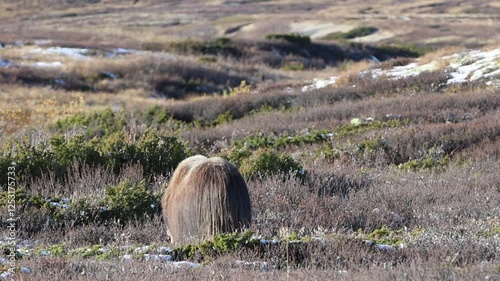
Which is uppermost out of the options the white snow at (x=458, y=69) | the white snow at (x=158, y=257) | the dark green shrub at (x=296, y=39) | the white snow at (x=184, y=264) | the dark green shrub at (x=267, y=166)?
the white snow at (x=184, y=264)

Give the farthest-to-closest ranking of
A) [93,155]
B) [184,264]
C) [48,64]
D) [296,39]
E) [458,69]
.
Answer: [296,39] < [48,64] < [458,69] < [93,155] < [184,264]

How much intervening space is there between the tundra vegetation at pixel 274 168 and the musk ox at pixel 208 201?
0.37 meters

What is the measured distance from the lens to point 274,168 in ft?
36.1

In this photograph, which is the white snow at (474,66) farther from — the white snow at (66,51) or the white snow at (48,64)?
the white snow at (66,51)

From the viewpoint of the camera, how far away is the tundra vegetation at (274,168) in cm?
620

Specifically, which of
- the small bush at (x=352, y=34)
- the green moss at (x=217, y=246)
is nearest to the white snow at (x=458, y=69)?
the green moss at (x=217, y=246)

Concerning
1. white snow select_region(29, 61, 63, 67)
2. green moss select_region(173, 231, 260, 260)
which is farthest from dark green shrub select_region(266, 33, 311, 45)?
green moss select_region(173, 231, 260, 260)

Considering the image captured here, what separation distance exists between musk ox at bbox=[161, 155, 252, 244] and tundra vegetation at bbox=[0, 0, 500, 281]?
0.37 meters

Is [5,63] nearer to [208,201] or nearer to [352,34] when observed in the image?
[208,201]

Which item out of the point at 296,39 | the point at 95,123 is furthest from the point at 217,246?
the point at 296,39

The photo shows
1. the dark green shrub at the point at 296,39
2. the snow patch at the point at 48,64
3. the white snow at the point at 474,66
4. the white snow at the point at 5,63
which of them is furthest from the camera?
the dark green shrub at the point at 296,39

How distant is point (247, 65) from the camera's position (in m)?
43.5

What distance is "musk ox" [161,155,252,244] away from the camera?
693cm

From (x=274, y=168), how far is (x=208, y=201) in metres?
4.10
